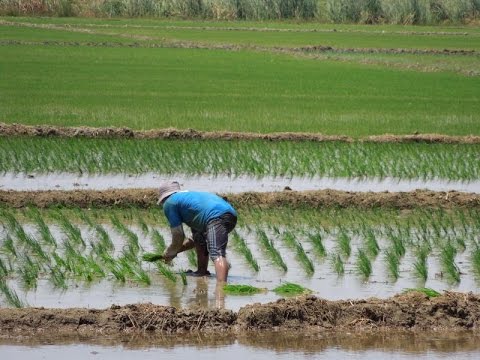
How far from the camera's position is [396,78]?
85.4 feet

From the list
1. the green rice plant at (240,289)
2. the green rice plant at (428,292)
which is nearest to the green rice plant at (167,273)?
the green rice plant at (240,289)

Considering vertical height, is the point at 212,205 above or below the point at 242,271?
above

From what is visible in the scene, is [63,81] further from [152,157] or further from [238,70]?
[152,157]

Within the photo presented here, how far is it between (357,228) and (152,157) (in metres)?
4.32

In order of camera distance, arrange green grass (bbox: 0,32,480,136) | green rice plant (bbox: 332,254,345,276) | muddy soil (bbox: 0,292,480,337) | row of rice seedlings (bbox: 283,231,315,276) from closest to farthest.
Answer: muddy soil (bbox: 0,292,480,337), green rice plant (bbox: 332,254,345,276), row of rice seedlings (bbox: 283,231,315,276), green grass (bbox: 0,32,480,136)

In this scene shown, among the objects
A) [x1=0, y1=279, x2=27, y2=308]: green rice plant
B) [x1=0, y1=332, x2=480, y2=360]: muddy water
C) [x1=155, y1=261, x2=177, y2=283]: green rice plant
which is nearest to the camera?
[x1=0, y1=332, x2=480, y2=360]: muddy water

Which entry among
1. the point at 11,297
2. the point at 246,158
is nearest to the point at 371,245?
the point at 11,297

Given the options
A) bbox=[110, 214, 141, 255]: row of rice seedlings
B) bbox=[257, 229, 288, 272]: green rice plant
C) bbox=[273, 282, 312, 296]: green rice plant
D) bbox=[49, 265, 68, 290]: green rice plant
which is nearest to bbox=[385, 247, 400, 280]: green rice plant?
bbox=[257, 229, 288, 272]: green rice plant

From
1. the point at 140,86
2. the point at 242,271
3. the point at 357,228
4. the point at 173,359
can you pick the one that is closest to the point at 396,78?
the point at 140,86

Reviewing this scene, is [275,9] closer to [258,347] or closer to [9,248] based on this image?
[9,248]

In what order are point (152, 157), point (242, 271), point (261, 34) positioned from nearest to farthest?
point (242, 271), point (152, 157), point (261, 34)

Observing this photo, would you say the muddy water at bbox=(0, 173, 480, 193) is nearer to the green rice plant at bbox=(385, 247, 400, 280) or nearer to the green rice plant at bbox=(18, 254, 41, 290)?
the green rice plant at bbox=(385, 247, 400, 280)

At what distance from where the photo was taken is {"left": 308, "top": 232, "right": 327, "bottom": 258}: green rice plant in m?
9.27

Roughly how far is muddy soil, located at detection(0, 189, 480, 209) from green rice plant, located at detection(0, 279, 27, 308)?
352 cm
